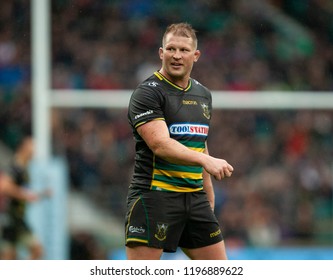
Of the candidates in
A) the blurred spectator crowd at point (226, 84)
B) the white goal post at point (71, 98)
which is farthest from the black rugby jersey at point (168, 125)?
the blurred spectator crowd at point (226, 84)

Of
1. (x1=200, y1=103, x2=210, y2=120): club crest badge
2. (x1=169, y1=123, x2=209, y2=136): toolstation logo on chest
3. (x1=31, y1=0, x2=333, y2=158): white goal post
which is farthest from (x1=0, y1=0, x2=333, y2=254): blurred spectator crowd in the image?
(x1=169, y1=123, x2=209, y2=136): toolstation logo on chest

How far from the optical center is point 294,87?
15180 mm

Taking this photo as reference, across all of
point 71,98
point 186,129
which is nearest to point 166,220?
point 186,129

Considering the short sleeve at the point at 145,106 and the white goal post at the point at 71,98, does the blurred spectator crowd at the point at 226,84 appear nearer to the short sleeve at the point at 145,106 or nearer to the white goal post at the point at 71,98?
the white goal post at the point at 71,98

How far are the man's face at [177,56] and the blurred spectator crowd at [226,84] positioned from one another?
821 cm

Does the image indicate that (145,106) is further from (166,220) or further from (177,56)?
(166,220)

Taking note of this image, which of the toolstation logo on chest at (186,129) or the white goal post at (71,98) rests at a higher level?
the white goal post at (71,98)

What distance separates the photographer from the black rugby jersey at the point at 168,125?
19.4ft

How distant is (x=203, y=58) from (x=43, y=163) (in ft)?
11.6

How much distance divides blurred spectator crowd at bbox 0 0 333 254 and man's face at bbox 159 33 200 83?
26.9 ft

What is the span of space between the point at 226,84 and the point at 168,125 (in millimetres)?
Answer: 9296
